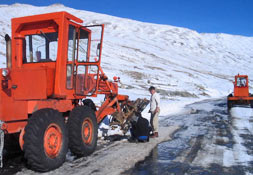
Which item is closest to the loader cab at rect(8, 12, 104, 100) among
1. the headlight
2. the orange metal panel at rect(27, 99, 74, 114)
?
the orange metal panel at rect(27, 99, 74, 114)

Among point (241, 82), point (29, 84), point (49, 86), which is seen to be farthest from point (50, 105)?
point (241, 82)

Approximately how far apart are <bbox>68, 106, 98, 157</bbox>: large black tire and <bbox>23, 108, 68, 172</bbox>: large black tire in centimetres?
34

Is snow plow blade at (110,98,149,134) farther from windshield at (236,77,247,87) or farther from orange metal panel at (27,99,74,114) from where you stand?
windshield at (236,77,247,87)

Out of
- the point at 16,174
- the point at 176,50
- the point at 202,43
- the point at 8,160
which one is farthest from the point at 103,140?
the point at 202,43

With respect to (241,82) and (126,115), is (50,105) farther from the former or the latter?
(241,82)

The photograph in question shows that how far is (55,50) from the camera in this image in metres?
6.61

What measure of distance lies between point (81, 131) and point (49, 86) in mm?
1158

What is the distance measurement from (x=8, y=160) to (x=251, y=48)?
343ft

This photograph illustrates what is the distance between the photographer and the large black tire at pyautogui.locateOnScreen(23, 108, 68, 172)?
5.12 metres

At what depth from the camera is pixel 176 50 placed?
81.4 m

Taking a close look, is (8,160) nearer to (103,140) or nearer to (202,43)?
(103,140)

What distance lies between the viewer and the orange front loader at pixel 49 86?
5.27 m

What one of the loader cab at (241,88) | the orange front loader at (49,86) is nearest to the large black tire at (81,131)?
the orange front loader at (49,86)

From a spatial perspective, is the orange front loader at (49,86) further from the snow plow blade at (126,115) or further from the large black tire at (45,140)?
the snow plow blade at (126,115)
